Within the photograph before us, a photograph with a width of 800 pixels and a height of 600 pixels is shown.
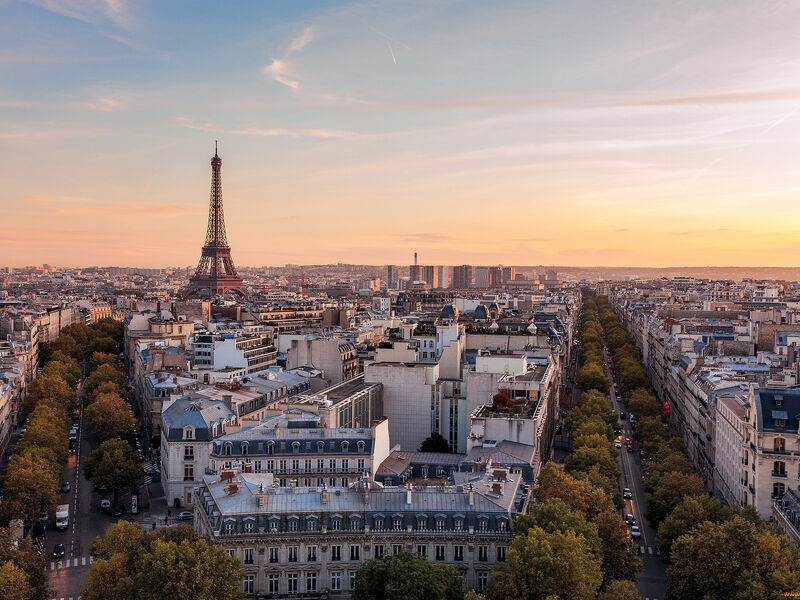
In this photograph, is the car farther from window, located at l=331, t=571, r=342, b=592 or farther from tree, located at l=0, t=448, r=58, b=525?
window, located at l=331, t=571, r=342, b=592

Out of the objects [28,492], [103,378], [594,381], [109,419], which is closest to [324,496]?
[28,492]

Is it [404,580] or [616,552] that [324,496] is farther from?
[616,552]

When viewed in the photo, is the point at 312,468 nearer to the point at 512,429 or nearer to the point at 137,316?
the point at 512,429

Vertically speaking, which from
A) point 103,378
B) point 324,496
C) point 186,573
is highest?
point 324,496

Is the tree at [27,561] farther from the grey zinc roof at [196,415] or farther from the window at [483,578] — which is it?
the window at [483,578]

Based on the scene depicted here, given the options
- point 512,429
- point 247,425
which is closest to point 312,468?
point 247,425
